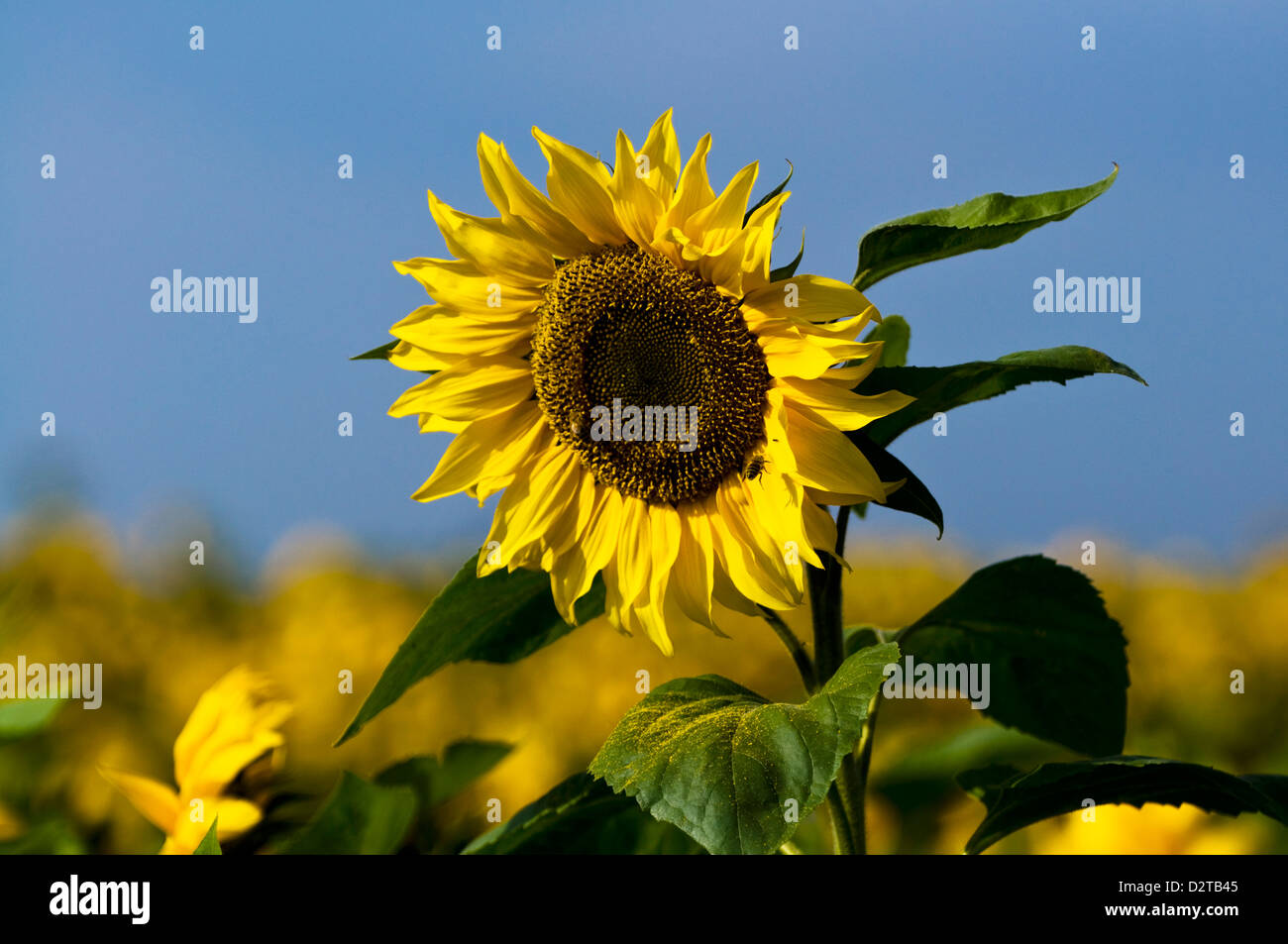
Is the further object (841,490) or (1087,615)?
(1087,615)

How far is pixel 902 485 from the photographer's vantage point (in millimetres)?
1242

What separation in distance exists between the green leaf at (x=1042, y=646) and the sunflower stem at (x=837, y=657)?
182 millimetres

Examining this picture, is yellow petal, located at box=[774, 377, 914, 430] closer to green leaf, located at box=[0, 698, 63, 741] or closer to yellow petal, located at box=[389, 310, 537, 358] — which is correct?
yellow petal, located at box=[389, 310, 537, 358]

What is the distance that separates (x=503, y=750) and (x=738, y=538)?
46 centimetres

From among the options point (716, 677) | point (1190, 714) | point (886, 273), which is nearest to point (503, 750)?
point (716, 677)

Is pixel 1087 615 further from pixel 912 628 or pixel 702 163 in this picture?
pixel 702 163

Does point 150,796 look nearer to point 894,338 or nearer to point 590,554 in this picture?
point 590,554

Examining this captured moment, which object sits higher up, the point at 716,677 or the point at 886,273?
the point at 886,273

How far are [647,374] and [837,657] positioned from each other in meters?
0.43

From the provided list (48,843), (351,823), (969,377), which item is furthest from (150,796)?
(969,377)

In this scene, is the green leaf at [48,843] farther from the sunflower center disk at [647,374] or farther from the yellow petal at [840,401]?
the yellow petal at [840,401]
